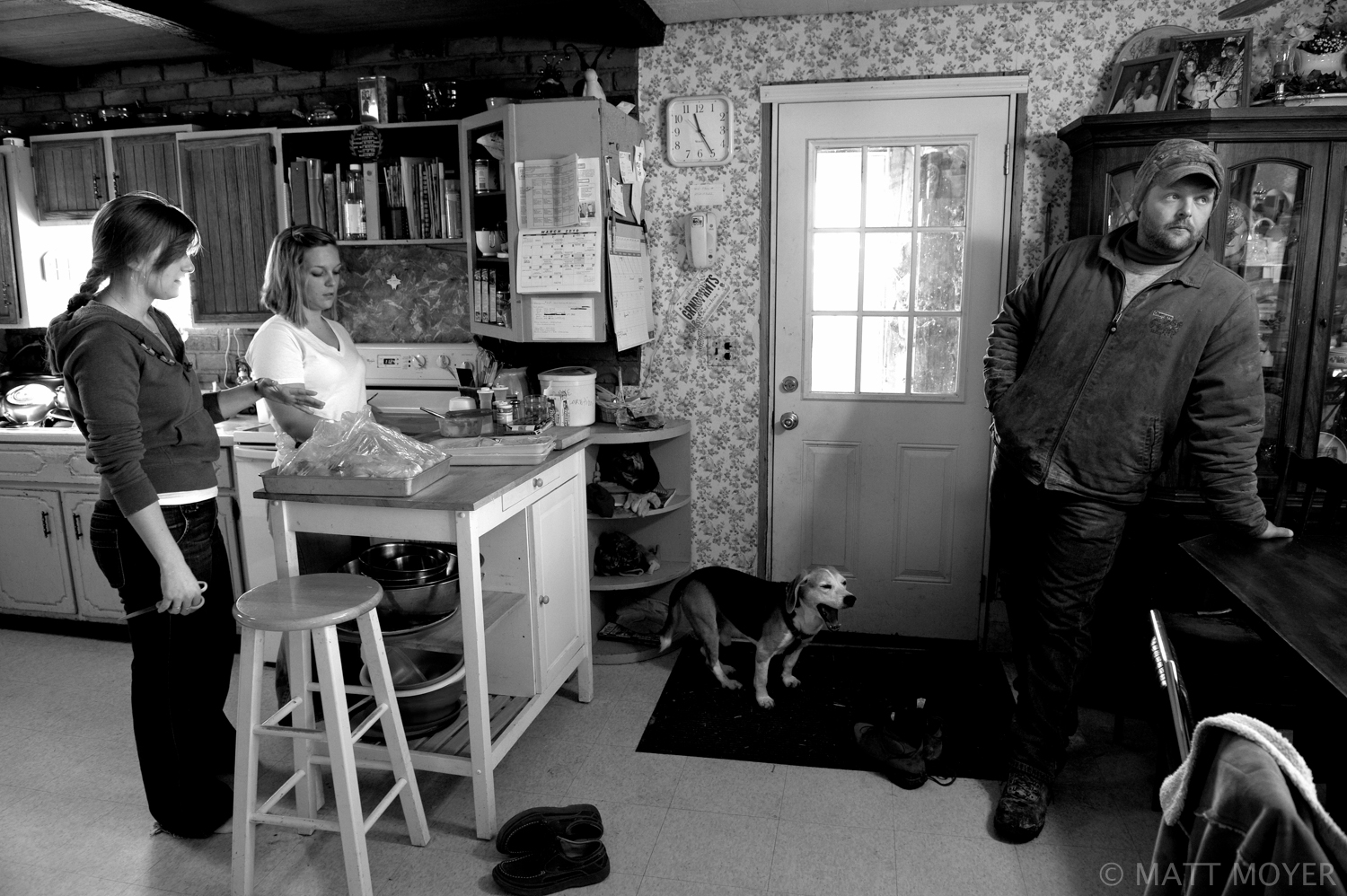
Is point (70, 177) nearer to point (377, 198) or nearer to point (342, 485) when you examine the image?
point (377, 198)

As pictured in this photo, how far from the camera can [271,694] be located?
10.8 ft

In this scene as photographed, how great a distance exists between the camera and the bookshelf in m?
3.55

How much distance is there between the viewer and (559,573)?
283 cm

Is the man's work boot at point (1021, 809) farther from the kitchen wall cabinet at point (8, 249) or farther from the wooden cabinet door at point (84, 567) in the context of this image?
the kitchen wall cabinet at point (8, 249)

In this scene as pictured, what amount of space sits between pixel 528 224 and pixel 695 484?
124 cm

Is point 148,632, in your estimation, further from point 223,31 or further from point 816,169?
point 816,169

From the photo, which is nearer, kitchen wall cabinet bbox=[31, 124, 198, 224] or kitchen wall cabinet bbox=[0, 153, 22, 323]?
kitchen wall cabinet bbox=[31, 124, 198, 224]

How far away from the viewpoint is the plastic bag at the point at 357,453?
2.26m

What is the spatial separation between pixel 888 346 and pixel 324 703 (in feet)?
7.94

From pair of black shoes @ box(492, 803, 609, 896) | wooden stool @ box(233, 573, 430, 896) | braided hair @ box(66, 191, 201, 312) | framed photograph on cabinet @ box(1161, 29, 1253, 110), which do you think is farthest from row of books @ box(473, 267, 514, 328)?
framed photograph on cabinet @ box(1161, 29, 1253, 110)

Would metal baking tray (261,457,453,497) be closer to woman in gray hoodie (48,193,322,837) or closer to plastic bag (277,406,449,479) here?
plastic bag (277,406,449,479)

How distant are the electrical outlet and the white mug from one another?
89 cm

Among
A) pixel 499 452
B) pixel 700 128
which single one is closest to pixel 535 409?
pixel 499 452

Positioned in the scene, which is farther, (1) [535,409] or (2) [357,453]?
(1) [535,409]
